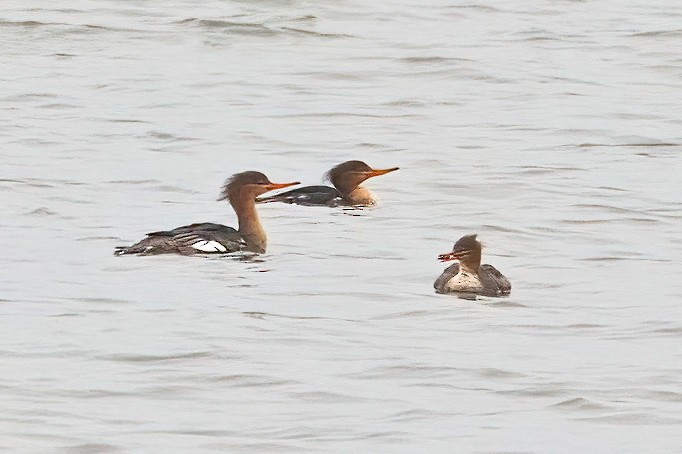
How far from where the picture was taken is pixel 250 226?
12.6 m

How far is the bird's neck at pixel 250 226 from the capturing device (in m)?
12.4

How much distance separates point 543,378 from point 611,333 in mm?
1099

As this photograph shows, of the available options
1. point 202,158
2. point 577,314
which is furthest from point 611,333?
point 202,158

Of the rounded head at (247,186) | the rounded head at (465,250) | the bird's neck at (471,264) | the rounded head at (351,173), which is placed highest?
the rounded head at (465,250)

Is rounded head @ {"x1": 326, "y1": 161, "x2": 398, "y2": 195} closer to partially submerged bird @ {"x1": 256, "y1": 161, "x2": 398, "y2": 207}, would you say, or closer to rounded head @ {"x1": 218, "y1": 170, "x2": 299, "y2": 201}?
partially submerged bird @ {"x1": 256, "y1": 161, "x2": 398, "y2": 207}

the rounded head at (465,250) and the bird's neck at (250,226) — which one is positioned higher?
the rounded head at (465,250)

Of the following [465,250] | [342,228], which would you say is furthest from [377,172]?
[465,250]

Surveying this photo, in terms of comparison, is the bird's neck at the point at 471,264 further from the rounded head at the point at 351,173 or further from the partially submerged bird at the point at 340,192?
the rounded head at the point at 351,173

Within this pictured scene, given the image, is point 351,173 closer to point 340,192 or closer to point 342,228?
point 340,192

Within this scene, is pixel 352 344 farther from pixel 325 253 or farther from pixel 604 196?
pixel 604 196

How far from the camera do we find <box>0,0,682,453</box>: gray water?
27.0ft

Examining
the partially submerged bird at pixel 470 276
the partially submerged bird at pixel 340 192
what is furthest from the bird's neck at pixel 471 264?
the partially submerged bird at pixel 340 192

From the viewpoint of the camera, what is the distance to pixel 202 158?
15641 millimetres

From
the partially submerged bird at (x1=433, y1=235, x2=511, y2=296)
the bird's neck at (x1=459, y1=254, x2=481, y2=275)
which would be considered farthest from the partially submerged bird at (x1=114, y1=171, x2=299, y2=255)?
the bird's neck at (x1=459, y1=254, x2=481, y2=275)
